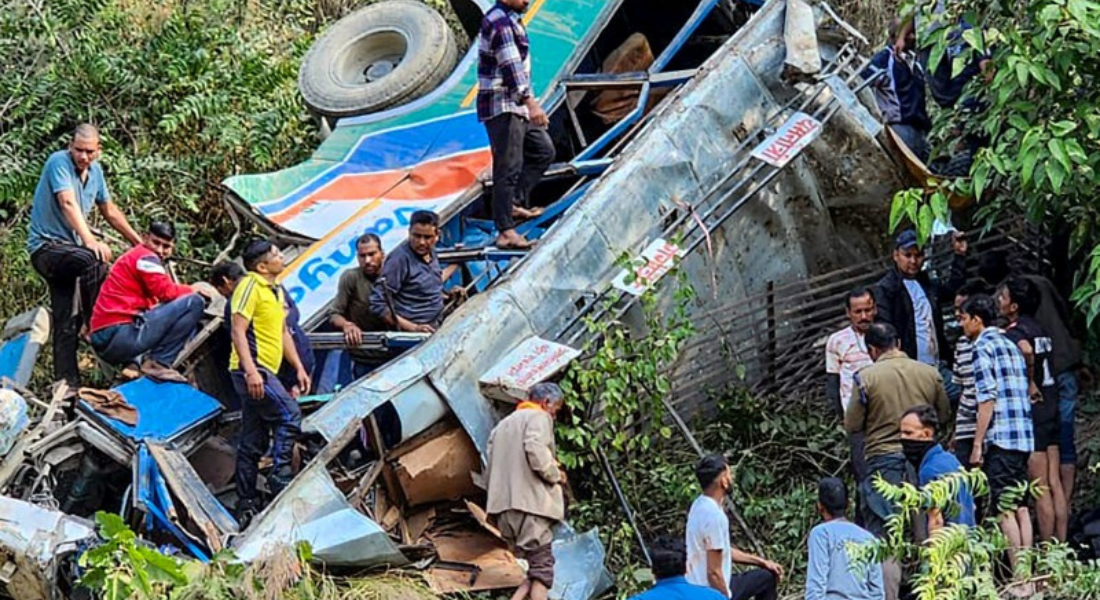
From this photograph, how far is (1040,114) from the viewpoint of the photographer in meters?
8.21

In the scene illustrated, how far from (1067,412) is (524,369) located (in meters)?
2.67

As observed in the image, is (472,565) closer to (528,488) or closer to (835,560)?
(528,488)

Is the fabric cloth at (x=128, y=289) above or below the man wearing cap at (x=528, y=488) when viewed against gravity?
above

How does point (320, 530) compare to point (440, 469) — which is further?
point (440, 469)

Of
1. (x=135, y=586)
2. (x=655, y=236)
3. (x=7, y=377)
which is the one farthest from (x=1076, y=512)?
(x=7, y=377)

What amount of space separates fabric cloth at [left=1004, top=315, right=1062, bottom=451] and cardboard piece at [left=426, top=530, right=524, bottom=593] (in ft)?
8.54

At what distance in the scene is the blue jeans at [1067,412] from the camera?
8031mm

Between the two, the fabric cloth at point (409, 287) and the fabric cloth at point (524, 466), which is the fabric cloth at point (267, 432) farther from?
the fabric cloth at point (524, 466)

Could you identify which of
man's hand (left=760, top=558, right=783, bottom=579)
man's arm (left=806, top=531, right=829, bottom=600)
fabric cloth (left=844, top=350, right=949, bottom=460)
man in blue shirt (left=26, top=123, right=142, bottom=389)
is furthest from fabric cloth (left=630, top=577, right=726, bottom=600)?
man in blue shirt (left=26, top=123, right=142, bottom=389)

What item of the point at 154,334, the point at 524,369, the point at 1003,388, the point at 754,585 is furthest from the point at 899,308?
the point at 154,334

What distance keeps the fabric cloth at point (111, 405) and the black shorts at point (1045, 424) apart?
4504 millimetres

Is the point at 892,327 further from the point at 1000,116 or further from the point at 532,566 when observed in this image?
the point at 532,566

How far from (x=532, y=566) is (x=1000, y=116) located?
3.20 metres

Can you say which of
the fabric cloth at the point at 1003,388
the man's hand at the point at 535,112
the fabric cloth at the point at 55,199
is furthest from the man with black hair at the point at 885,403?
the fabric cloth at the point at 55,199
